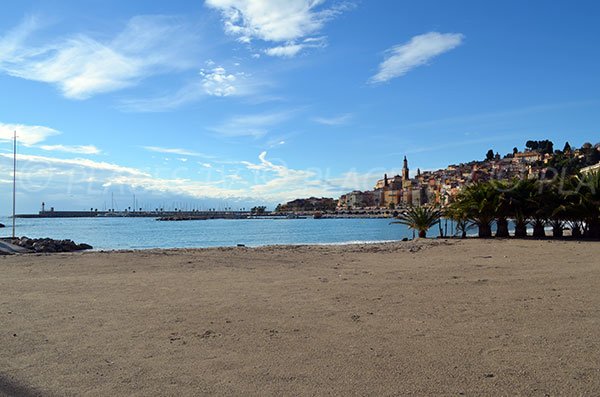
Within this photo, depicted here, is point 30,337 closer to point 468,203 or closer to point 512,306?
point 512,306

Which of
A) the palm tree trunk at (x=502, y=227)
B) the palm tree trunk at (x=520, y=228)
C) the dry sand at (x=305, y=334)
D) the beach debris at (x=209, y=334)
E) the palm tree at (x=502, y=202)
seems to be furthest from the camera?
the palm tree trunk at (x=502, y=227)

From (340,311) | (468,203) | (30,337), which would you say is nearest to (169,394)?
(30,337)

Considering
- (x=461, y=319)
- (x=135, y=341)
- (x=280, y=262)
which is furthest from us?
(x=280, y=262)

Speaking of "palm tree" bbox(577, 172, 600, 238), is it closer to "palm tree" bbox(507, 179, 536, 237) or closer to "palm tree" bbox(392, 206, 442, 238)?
"palm tree" bbox(507, 179, 536, 237)

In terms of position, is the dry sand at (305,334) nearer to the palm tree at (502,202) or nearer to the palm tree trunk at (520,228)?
the palm tree at (502,202)

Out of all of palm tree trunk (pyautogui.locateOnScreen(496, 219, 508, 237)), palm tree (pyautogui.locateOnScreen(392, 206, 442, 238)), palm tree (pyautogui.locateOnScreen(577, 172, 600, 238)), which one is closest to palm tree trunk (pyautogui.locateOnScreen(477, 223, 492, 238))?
palm tree trunk (pyautogui.locateOnScreen(496, 219, 508, 237))

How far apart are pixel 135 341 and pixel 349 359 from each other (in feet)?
7.70

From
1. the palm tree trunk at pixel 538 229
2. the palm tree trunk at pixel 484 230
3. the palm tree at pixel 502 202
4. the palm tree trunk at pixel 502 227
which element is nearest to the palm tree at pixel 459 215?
the palm tree trunk at pixel 484 230

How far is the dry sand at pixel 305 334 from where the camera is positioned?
3.98 metres

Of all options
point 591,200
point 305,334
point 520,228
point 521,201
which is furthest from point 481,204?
point 305,334

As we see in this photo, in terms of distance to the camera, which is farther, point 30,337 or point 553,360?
point 30,337

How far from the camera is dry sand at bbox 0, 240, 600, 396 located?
3982 millimetres

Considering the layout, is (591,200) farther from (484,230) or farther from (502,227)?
(484,230)

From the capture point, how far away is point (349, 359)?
14.9 ft
